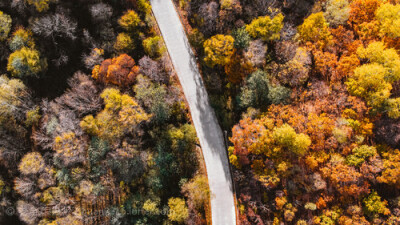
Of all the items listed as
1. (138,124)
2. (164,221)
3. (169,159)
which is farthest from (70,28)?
(164,221)

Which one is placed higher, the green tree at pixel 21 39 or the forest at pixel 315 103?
the green tree at pixel 21 39

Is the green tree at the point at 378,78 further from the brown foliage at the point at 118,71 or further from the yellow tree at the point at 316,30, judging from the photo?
the brown foliage at the point at 118,71

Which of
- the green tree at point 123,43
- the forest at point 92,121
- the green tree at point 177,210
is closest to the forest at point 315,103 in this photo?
the forest at point 92,121

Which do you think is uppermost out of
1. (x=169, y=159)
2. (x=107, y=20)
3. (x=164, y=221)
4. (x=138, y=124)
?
(x=107, y=20)

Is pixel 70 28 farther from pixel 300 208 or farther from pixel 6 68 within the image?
pixel 300 208

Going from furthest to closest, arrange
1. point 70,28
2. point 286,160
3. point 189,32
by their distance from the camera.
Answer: point 189,32 → point 70,28 → point 286,160

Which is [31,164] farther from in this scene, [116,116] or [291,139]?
[291,139]

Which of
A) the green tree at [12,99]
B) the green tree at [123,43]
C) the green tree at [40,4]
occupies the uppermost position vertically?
the green tree at [40,4]
